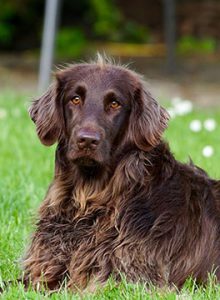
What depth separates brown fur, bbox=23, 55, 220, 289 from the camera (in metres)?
4.92

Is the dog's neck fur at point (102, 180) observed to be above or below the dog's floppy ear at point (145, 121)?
below

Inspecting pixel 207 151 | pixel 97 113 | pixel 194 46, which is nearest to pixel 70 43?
pixel 194 46

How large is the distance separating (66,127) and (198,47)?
15.0m

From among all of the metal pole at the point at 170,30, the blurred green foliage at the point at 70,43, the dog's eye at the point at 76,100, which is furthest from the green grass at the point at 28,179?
the blurred green foliage at the point at 70,43

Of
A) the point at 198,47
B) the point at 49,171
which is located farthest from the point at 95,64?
the point at 198,47

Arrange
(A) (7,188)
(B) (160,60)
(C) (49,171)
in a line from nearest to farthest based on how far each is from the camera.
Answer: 1. (A) (7,188)
2. (C) (49,171)
3. (B) (160,60)

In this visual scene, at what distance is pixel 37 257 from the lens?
508 centimetres

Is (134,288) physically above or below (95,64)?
below

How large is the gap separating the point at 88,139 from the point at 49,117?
0.46 meters

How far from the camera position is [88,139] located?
4672 mm

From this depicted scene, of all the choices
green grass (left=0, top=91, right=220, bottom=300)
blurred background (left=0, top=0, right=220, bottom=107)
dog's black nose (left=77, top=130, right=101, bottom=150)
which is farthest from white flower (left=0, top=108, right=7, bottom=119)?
dog's black nose (left=77, top=130, right=101, bottom=150)

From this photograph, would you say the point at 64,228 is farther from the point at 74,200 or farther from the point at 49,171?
the point at 49,171

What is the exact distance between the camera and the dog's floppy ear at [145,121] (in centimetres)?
493

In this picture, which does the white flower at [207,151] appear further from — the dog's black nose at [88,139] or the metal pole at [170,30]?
the metal pole at [170,30]
